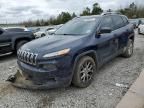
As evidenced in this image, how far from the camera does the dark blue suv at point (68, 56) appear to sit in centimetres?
358

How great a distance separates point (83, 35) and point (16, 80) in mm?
1950

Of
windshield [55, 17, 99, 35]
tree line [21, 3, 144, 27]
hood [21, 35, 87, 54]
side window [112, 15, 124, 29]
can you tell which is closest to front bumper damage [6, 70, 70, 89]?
hood [21, 35, 87, 54]

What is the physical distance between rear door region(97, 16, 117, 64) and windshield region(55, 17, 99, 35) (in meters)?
0.27

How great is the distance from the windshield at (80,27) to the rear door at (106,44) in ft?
0.90

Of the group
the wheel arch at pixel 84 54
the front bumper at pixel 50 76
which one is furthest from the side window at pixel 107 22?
the front bumper at pixel 50 76

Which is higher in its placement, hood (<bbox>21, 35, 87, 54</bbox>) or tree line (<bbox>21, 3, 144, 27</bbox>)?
tree line (<bbox>21, 3, 144, 27</bbox>)

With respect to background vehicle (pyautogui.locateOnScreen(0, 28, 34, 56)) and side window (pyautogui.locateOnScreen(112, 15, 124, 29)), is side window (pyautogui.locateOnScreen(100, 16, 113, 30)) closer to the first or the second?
side window (pyautogui.locateOnScreen(112, 15, 124, 29))

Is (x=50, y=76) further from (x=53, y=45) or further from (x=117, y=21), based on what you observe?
(x=117, y=21)

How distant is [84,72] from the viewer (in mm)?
4094

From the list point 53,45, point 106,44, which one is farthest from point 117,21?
point 53,45

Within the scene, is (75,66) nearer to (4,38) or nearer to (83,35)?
(83,35)

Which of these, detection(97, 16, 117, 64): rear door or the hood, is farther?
detection(97, 16, 117, 64): rear door

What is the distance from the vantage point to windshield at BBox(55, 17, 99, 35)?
4616 mm

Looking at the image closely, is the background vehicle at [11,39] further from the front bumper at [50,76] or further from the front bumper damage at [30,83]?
the front bumper at [50,76]
